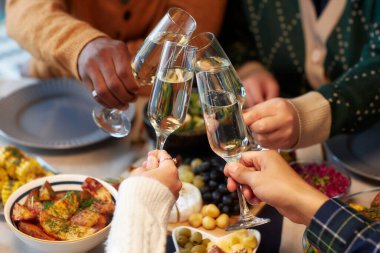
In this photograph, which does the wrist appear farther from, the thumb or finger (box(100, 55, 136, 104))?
finger (box(100, 55, 136, 104))

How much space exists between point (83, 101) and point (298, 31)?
810 mm

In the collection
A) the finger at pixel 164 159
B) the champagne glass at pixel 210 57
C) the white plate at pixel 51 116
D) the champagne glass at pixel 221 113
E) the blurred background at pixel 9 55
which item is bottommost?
the blurred background at pixel 9 55

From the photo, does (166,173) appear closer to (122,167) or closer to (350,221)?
(350,221)

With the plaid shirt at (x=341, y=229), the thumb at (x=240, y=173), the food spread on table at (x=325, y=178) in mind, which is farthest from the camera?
the food spread on table at (x=325, y=178)

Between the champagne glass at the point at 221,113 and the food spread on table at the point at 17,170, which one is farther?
the food spread on table at the point at 17,170

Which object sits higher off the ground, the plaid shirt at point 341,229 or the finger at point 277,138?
the plaid shirt at point 341,229

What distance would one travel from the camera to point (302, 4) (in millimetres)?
1803

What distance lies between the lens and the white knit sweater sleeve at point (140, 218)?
84 cm

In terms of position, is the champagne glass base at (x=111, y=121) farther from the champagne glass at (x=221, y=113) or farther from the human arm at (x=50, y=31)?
the champagne glass at (x=221, y=113)

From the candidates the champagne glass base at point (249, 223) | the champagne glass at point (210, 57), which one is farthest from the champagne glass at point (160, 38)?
the champagne glass base at point (249, 223)

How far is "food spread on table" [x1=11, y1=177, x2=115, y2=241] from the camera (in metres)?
1.10

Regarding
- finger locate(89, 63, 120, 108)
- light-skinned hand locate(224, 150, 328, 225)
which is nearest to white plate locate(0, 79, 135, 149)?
finger locate(89, 63, 120, 108)

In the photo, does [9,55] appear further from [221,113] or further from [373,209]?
[373,209]

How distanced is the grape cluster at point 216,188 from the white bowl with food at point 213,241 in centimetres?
13
